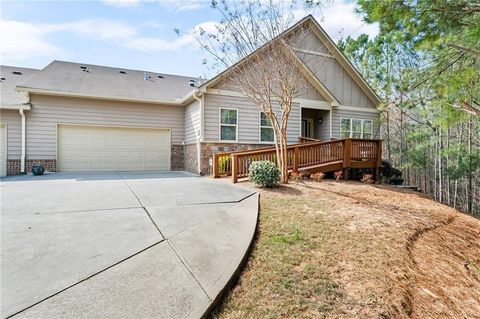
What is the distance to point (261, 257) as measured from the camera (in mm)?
3281

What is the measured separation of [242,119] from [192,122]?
2.35 meters

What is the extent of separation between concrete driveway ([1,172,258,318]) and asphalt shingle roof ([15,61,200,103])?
24.8 feet

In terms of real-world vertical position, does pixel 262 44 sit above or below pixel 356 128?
above

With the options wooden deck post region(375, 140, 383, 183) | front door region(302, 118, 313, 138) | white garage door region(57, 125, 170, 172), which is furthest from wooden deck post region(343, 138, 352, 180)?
white garage door region(57, 125, 170, 172)

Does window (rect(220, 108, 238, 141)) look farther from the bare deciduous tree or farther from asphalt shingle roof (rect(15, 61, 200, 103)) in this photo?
the bare deciduous tree

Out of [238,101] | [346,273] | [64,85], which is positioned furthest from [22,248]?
[64,85]

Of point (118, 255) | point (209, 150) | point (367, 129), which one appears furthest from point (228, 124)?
point (118, 255)

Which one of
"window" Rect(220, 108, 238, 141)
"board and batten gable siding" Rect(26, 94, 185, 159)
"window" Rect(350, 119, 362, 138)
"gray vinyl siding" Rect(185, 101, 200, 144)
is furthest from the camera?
"window" Rect(350, 119, 362, 138)

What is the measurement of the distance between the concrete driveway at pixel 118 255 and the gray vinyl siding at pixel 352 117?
9998mm

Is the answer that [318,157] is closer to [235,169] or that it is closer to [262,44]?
[235,169]

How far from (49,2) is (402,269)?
9848 mm

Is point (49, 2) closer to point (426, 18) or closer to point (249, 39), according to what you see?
point (249, 39)

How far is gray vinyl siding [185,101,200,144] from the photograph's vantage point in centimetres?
1127

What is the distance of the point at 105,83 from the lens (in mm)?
12914
